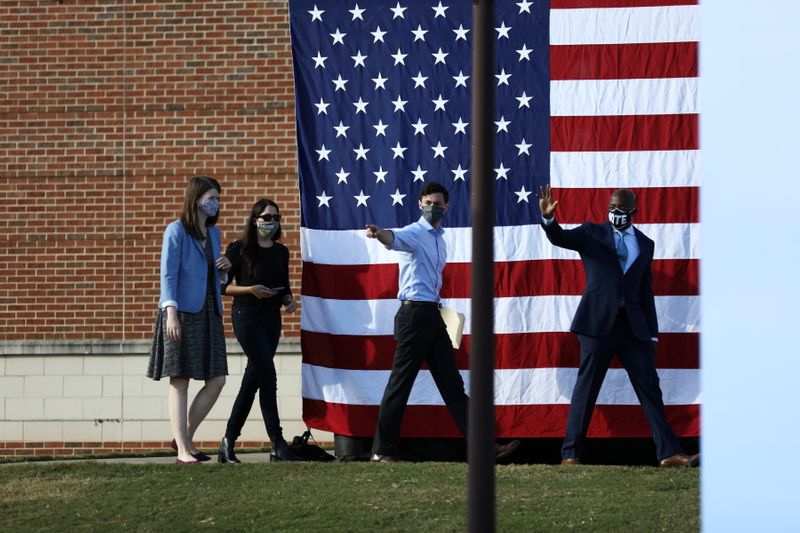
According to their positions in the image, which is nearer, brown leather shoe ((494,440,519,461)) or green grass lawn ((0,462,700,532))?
green grass lawn ((0,462,700,532))

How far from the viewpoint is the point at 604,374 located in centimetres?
944

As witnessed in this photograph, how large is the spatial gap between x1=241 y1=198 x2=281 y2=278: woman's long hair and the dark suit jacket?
2.01m

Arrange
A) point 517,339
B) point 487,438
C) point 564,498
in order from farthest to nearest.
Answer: point 517,339
point 564,498
point 487,438

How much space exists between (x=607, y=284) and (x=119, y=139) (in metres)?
5.62

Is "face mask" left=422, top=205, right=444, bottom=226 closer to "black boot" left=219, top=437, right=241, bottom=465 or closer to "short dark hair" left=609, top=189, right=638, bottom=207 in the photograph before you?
"short dark hair" left=609, top=189, right=638, bottom=207

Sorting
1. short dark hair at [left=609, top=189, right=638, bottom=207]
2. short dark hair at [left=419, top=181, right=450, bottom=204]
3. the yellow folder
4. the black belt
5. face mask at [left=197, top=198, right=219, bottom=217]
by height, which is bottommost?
the yellow folder

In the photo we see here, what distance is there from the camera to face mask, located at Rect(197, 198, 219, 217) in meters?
9.25

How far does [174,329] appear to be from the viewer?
29.7ft

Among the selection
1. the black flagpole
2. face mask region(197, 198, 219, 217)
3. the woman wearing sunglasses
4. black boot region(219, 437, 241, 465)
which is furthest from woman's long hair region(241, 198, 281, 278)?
the black flagpole

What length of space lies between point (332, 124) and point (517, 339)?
7.09 feet

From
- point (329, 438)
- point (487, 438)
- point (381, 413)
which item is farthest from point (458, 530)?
point (329, 438)

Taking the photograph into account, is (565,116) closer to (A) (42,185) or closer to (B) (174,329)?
(B) (174,329)

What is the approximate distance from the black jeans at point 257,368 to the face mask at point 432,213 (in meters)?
1.29

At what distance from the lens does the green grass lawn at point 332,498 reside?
25.0ft
